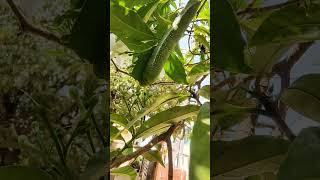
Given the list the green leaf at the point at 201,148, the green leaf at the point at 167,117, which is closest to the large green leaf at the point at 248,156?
the green leaf at the point at 201,148

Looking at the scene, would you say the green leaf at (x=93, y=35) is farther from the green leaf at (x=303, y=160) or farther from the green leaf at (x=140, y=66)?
the green leaf at (x=303, y=160)

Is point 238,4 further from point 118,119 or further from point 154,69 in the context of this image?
point 118,119

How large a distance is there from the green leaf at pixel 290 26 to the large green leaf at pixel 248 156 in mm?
105

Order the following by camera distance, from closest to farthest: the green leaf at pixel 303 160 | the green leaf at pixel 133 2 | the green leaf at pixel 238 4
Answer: the green leaf at pixel 303 160, the green leaf at pixel 238 4, the green leaf at pixel 133 2

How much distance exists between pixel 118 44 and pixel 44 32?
0.53 ft

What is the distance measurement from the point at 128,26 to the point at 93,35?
0.24 ft

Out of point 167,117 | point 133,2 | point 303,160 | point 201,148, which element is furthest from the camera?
point 133,2

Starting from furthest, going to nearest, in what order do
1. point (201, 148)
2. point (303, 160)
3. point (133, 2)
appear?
point (133, 2) < point (201, 148) < point (303, 160)

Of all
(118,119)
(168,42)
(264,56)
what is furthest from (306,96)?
(118,119)

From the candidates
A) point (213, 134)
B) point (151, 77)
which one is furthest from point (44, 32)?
point (213, 134)

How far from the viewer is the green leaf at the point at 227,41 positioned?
1.54ft

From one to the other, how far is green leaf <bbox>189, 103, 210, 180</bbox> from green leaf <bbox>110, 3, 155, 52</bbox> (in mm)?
184

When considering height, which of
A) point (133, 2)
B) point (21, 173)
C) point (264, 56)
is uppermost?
point (133, 2)

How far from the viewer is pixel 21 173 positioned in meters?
0.52
